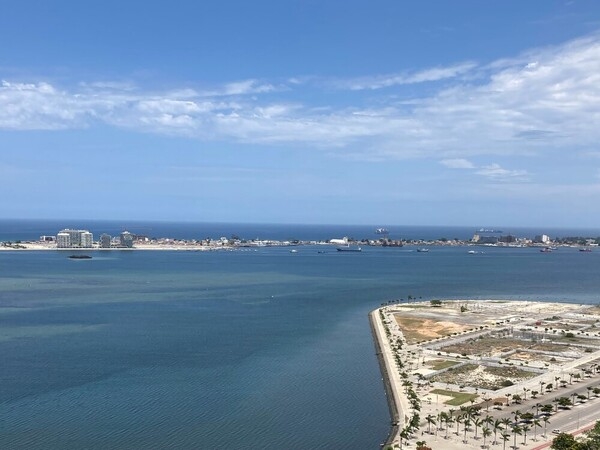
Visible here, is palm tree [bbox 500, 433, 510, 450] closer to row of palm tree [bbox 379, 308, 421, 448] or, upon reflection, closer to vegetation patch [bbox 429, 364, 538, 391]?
row of palm tree [bbox 379, 308, 421, 448]

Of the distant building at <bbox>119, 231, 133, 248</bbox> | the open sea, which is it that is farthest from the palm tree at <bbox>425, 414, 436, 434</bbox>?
the distant building at <bbox>119, 231, 133, 248</bbox>

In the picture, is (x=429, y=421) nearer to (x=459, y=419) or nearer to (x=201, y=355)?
(x=459, y=419)

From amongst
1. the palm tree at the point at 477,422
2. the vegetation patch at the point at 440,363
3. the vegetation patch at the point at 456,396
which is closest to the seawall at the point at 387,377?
the vegetation patch at the point at 456,396

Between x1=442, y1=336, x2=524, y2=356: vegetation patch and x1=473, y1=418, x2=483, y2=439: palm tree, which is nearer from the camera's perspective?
x1=473, y1=418, x2=483, y2=439: palm tree

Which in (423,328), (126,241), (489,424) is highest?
(126,241)

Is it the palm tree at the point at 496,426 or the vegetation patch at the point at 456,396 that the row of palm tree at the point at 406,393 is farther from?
the palm tree at the point at 496,426

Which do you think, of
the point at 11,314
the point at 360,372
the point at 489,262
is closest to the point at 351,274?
the point at 489,262

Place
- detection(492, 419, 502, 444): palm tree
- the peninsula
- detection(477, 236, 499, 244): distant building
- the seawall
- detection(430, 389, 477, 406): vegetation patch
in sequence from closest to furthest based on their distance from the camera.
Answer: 1. detection(492, 419, 502, 444): palm tree
2. the peninsula
3. the seawall
4. detection(430, 389, 477, 406): vegetation patch
5. detection(477, 236, 499, 244): distant building

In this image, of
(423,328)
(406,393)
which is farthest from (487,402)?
(423,328)
